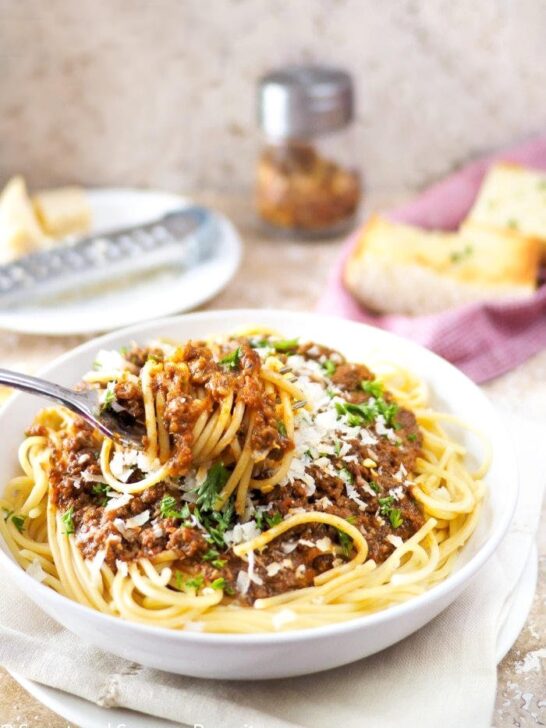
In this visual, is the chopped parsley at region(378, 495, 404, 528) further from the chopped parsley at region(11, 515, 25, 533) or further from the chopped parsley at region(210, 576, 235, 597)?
the chopped parsley at region(11, 515, 25, 533)

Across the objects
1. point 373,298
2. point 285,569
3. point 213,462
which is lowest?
point 373,298

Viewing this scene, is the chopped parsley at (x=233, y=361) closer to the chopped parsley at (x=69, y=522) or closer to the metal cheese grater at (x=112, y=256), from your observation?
the chopped parsley at (x=69, y=522)

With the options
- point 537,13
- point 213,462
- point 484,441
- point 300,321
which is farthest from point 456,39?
point 213,462

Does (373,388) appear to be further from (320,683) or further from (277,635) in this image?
(277,635)

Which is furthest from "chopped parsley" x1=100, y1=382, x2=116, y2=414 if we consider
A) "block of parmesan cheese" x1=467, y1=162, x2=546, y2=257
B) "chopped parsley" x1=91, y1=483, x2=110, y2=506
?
"block of parmesan cheese" x1=467, y1=162, x2=546, y2=257

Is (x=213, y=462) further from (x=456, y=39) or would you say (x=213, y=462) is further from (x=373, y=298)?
(x=456, y=39)

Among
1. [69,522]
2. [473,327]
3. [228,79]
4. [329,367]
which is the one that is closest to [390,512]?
[329,367]
